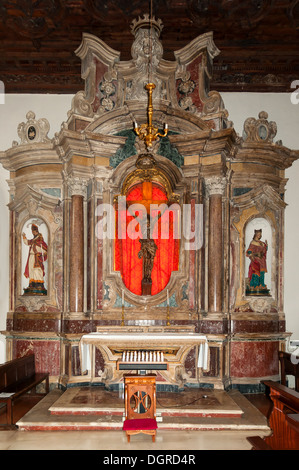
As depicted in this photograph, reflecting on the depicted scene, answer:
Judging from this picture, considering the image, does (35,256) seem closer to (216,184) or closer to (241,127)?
(216,184)

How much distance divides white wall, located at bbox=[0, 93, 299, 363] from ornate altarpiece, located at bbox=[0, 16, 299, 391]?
18.5 inches

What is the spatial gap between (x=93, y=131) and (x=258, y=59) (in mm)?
3592

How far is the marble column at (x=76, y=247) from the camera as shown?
24.6 ft

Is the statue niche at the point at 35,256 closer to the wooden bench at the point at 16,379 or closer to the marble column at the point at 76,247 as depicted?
the marble column at the point at 76,247

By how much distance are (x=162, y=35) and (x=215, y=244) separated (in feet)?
13.4

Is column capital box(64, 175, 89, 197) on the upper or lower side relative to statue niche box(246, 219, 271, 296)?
upper

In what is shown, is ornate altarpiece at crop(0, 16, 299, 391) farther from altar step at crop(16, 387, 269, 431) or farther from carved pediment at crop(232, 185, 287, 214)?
altar step at crop(16, 387, 269, 431)

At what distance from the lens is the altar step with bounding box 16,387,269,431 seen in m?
5.51

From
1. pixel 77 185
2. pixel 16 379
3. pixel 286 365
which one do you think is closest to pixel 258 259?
pixel 286 365

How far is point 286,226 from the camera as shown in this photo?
27.9 ft

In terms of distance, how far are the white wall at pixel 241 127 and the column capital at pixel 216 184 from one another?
1729 mm

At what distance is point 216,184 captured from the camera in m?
7.56

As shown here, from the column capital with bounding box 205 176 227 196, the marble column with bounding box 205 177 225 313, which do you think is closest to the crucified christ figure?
the marble column with bounding box 205 177 225 313

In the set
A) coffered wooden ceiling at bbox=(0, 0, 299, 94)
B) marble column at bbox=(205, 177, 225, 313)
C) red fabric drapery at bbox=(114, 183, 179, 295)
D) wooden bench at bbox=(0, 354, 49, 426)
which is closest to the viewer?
wooden bench at bbox=(0, 354, 49, 426)
